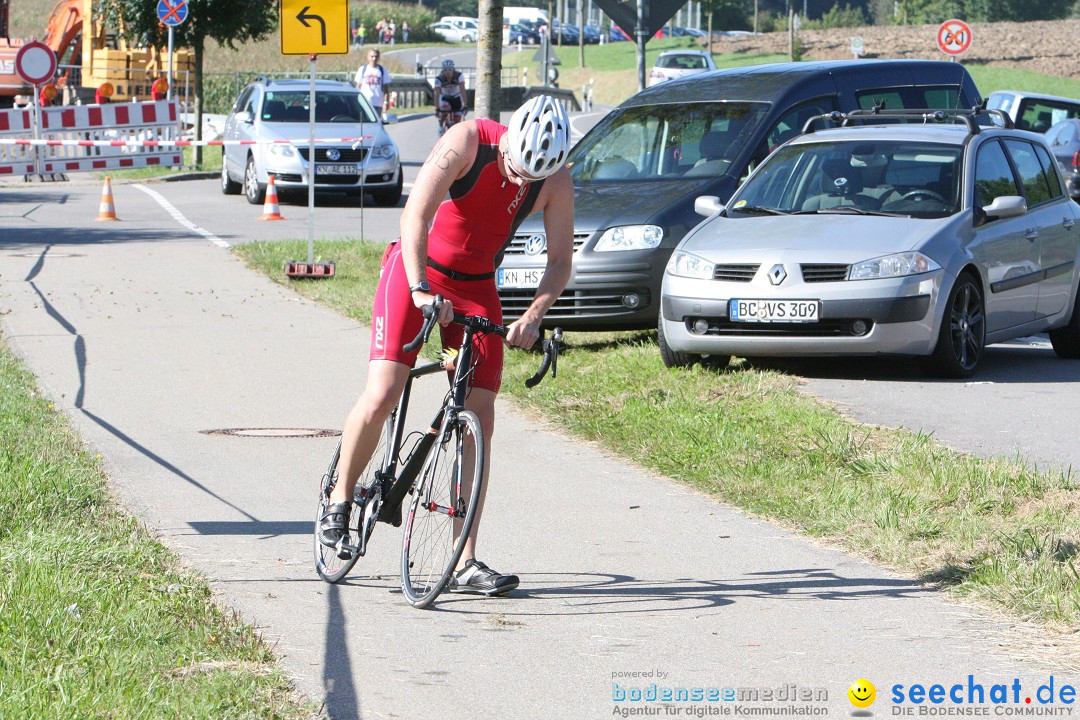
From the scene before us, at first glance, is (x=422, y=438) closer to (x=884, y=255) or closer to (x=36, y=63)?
(x=884, y=255)

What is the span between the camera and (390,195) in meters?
25.5

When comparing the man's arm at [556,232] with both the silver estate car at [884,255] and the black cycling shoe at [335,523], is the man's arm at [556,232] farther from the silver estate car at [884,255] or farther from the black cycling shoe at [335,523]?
the silver estate car at [884,255]

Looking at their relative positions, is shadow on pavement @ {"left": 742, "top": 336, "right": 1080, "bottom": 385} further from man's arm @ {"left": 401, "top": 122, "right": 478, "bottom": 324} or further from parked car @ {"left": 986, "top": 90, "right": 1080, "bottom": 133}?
parked car @ {"left": 986, "top": 90, "right": 1080, "bottom": 133}

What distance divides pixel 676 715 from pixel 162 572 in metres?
2.15

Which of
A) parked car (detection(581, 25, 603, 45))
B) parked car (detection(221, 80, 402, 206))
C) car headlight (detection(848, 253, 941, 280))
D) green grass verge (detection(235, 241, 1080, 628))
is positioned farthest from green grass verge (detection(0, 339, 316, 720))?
parked car (detection(581, 25, 603, 45))

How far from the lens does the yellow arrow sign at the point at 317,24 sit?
15.3 meters

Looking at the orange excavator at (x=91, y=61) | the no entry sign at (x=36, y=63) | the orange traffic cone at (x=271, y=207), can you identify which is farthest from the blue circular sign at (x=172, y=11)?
the orange excavator at (x=91, y=61)

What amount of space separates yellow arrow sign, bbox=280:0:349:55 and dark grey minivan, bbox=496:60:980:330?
9.56 feet

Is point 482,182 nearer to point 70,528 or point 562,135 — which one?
point 562,135

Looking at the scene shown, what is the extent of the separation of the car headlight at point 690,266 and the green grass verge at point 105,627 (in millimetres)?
4593

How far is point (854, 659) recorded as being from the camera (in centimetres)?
498

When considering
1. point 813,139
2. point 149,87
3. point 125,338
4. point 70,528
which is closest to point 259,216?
point 125,338

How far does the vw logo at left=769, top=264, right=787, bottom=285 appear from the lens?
10.2 metres

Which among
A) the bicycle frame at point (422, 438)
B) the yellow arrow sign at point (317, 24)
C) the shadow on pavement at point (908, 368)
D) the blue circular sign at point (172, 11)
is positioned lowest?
the shadow on pavement at point (908, 368)
